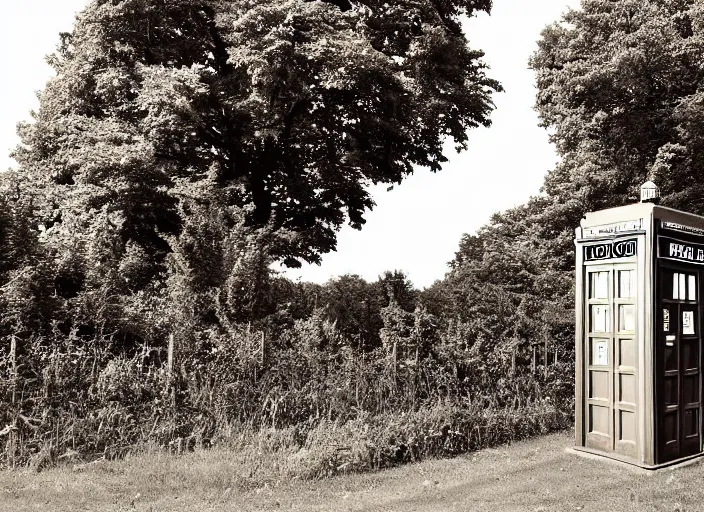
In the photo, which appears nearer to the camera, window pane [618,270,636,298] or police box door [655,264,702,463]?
police box door [655,264,702,463]

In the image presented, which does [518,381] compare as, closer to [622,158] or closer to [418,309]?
[418,309]

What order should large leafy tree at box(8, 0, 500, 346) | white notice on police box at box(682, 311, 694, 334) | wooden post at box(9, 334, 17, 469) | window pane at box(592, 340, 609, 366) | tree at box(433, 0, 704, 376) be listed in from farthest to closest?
tree at box(433, 0, 704, 376) < large leafy tree at box(8, 0, 500, 346) < window pane at box(592, 340, 609, 366) < white notice on police box at box(682, 311, 694, 334) < wooden post at box(9, 334, 17, 469)

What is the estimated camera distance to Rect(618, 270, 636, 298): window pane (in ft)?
31.2

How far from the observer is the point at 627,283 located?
9625mm

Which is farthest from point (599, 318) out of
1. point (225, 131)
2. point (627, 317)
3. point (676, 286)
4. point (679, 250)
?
point (225, 131)

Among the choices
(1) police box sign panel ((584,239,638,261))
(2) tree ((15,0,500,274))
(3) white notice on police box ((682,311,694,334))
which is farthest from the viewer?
(2) tree ((15,0,500,274))

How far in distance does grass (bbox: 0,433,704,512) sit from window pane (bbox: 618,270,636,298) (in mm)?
2414

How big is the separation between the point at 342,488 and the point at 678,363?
16.6 ft

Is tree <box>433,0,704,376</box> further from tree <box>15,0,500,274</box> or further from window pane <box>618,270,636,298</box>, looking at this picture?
window pane <box>618,270,636,298</box>

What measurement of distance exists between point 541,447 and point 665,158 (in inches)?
596

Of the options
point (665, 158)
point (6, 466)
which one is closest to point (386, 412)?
point (6, 466)

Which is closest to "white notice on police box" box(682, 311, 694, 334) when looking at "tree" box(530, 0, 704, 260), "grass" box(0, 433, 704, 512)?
"grass" box(0, 433, 704, 512)

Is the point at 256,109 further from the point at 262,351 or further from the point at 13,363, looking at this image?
the point at 13,363

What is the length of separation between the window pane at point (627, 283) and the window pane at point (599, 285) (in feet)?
0.76
